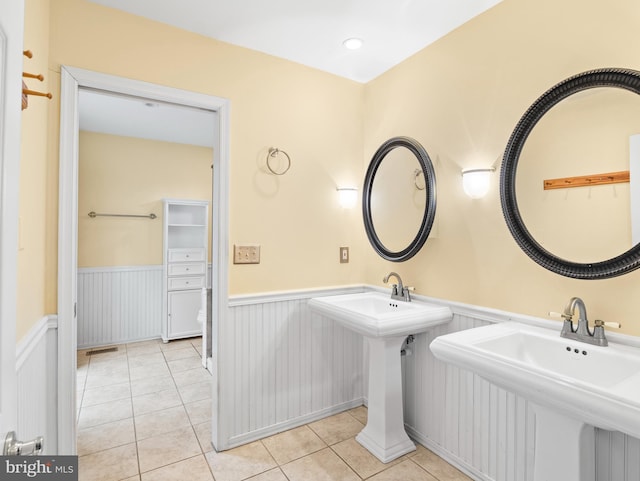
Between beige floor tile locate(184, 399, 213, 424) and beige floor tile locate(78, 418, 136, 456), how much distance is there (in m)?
0.37

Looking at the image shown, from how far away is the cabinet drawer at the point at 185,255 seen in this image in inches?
168

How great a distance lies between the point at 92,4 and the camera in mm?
1806

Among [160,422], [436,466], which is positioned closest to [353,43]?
[436,466]

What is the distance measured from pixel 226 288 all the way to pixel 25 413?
1056 mm

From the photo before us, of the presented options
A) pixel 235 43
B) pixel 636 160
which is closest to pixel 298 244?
pixel 235 43

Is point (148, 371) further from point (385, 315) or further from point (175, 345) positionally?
point (385, 315)

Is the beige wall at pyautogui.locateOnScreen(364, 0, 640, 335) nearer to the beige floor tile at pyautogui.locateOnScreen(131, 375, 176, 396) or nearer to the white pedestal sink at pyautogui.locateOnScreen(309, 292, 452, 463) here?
the white pedestal sink at pyautogui.locateOnScreen(309, 292, 452, 463)

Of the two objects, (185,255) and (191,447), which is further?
(185,255)

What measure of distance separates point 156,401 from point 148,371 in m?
0.68

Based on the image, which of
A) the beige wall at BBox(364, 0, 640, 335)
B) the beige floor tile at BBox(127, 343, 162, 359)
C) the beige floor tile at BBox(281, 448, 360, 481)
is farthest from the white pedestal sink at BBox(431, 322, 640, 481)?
→ the beige floor tile at BBox(127, 343, 162, 359)

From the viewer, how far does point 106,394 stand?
2838 millimetres

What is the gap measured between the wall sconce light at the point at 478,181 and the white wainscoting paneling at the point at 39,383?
2.06 metres

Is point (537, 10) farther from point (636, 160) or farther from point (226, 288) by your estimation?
point (226, 288)

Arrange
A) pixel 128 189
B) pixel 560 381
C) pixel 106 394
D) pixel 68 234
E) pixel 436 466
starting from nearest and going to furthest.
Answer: pixel 560 381, pixel 68 234, pixel 436 466, pixel 106 394, pixel 128 189
